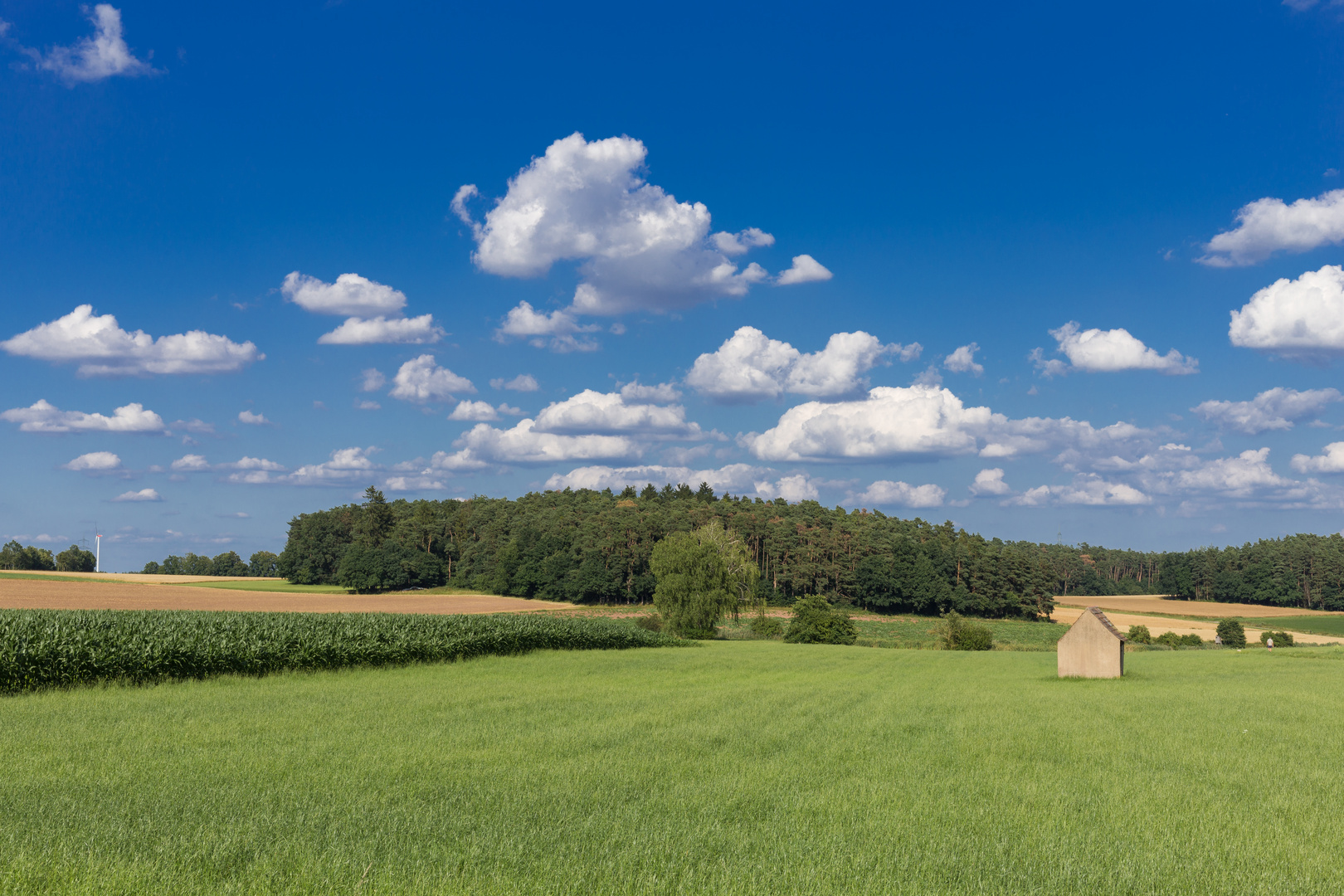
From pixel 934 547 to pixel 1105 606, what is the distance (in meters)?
45.5

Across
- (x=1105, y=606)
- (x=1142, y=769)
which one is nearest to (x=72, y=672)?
(x=1142, y=769)

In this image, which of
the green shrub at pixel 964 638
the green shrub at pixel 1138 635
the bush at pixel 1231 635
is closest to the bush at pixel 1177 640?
the green shrub at pixel 1138 635

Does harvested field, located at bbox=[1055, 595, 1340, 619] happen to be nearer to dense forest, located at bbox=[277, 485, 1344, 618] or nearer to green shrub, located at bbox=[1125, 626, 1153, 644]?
dense forest, located at bbox=[277, 485, 1344, 618]

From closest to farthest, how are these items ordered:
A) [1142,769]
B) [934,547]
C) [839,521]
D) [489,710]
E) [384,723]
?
[1142,769] < [384,723] < [489,710] < [934,547] < [839,521]

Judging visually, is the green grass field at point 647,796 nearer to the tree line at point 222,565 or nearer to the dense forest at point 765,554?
the dense forest at point 765,554

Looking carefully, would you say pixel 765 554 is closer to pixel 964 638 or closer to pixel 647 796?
pixel 964 638

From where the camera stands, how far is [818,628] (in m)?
70.2

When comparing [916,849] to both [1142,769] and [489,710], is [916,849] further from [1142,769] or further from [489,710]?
[489,710]

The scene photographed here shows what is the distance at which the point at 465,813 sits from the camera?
29.8 feet

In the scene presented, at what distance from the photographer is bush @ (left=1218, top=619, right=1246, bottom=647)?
83375 mm

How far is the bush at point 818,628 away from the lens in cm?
6981

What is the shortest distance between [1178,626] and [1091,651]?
90648mm

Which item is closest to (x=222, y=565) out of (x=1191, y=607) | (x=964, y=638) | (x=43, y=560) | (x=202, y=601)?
(x=43, y=560)

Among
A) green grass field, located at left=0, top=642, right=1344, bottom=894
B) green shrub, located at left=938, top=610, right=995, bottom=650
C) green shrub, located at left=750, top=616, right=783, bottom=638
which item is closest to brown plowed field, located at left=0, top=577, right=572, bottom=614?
green shrub, located at left=750, top=616, right=783, bottom=638
